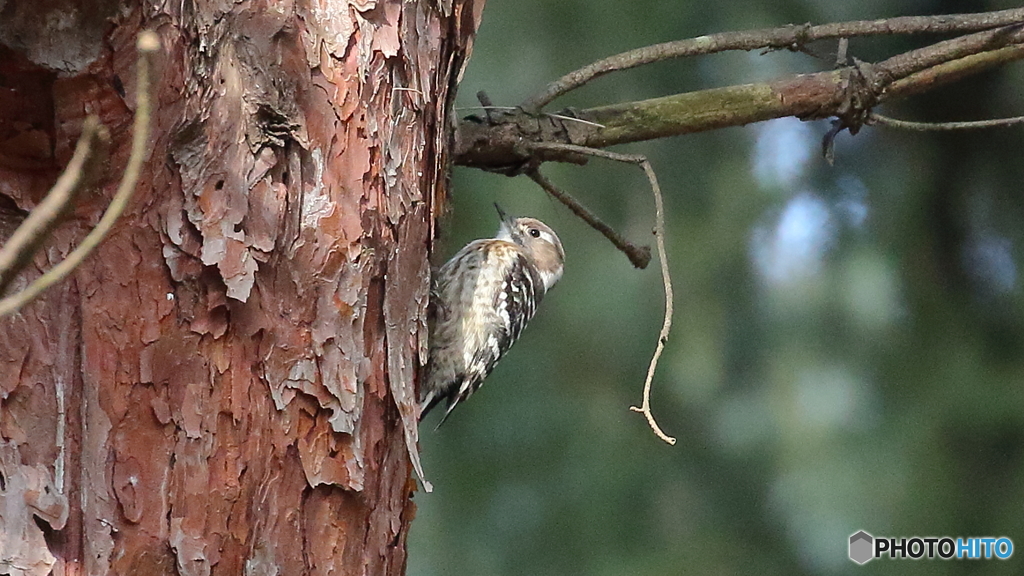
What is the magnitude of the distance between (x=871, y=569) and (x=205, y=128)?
3700 millimetres

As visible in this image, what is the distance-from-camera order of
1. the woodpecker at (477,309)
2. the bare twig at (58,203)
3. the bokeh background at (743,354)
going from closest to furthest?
1. the bare twig at (58,203)
2. the woodpecker at (477,309)
3. the bokeh background at (743,354)

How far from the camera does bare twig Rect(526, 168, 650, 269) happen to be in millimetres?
2852

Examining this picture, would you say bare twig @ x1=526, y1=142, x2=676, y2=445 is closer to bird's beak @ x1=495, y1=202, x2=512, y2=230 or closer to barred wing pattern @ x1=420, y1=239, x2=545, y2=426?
barred wing pattern @ x1=420, y1=239, x2=545, y2=426

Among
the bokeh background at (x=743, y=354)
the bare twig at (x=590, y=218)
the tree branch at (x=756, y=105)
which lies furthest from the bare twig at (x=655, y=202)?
the bokeh background at (x=743, y=354)

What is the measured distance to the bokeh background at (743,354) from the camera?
13.8 feet

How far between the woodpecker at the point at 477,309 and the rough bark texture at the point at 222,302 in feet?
4.69

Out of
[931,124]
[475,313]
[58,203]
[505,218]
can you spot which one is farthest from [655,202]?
[58,203]

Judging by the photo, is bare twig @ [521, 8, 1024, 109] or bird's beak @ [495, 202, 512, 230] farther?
bird's beak @ [495, 202, 512, 230]

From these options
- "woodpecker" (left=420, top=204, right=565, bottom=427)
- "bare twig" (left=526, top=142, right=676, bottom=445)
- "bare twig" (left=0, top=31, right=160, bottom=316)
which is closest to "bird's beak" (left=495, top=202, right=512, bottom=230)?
"woodpecker" (left=420, top=204, right=565, bottom=427)

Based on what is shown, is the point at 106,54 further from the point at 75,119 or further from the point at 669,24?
the point at 669,24

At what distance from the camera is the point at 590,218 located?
9.95ft

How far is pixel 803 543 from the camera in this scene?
4.45m

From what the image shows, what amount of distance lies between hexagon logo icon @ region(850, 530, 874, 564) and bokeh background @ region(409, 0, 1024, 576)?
0.04 m

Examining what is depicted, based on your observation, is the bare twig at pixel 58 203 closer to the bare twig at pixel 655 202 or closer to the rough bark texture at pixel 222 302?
the rough bark texture at pixel 222 302
